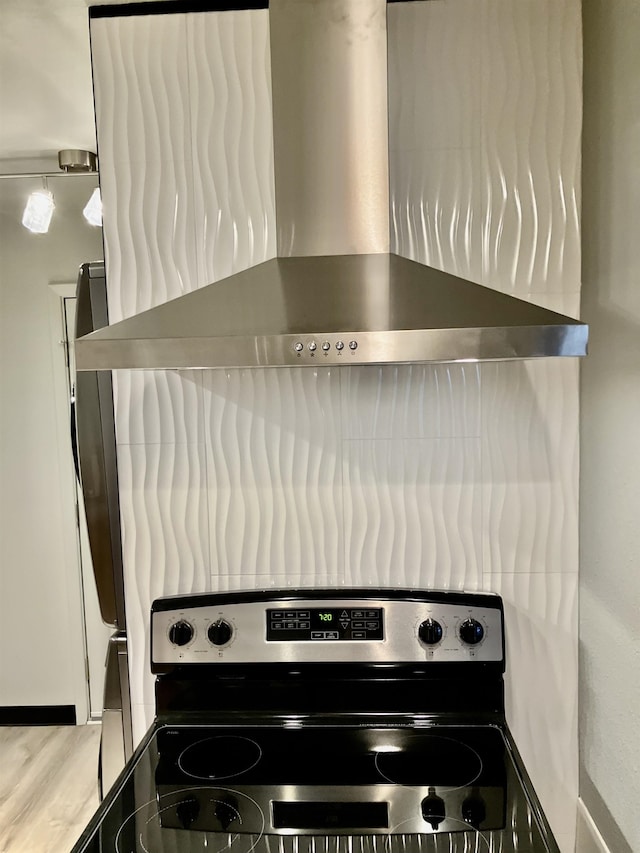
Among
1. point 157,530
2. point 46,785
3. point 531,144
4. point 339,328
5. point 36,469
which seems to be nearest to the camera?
point 339,328

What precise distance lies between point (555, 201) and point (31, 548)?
2616 millimetres

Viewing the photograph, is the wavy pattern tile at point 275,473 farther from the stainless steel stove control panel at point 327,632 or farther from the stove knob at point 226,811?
the stove knob at point 226,811

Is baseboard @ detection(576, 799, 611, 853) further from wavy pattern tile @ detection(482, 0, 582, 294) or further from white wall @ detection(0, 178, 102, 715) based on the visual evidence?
white wall @ detection(0, 178, 102, 715)

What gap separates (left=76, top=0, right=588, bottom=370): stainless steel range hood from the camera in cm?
94

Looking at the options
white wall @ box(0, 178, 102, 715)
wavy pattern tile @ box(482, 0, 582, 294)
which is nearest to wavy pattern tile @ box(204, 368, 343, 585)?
wavy pattern tile @ box(482, 0, 582, 294)

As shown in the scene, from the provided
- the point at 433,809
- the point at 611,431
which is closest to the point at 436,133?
the point at 611,431

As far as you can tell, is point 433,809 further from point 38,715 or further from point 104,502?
point 38,715

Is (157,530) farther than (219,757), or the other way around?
(157,530)

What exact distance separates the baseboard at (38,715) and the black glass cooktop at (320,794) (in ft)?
6.70

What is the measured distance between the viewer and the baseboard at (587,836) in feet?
4.24

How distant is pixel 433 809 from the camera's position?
1.10 meters

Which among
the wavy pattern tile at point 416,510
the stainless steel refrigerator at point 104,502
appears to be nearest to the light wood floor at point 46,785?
the stainless steel refrigerator at point 104,502

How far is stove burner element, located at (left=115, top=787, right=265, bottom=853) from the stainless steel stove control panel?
0.97 feet

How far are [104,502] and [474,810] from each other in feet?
3.07
